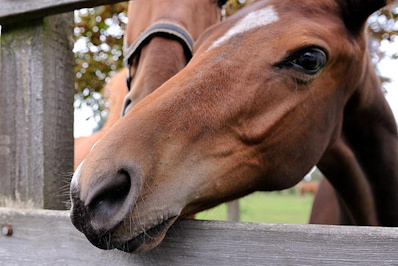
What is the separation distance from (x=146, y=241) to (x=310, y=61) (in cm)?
95

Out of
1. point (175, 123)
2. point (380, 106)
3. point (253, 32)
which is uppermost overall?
point (253, 32)

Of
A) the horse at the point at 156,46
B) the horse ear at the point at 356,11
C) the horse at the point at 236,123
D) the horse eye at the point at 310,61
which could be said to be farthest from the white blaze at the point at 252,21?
the horse at the point at 156,46

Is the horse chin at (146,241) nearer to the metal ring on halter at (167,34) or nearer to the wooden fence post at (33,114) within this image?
the wooden fence post at (33,114)

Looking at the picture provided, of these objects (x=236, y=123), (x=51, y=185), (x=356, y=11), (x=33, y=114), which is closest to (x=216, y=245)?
(x=236, y=123)

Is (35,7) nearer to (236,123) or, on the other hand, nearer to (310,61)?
(236,123)

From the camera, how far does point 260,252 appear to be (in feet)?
3.35

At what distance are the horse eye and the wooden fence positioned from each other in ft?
2.47

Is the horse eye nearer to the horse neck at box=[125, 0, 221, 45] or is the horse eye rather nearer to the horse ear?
the horse ear

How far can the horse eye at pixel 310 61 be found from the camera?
5.07 ft

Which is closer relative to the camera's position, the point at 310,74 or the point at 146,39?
the point at 310,74

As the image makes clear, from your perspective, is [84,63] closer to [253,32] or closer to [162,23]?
[162,23]

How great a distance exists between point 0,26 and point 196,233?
1.21 metres

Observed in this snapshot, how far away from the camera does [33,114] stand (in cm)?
152

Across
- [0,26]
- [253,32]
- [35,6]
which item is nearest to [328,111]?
[253,32]
